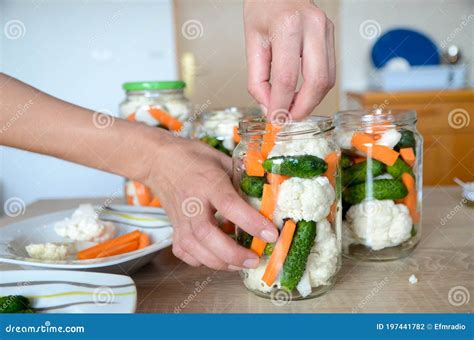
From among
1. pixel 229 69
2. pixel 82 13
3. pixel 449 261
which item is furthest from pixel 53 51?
pixel 449 261

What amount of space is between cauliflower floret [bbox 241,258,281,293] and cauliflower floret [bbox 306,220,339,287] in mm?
52

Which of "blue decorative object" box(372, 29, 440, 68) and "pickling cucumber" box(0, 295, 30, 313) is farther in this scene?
"blue decorative object" box(372, 29, 440, 68)

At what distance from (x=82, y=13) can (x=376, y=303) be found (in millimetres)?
2354

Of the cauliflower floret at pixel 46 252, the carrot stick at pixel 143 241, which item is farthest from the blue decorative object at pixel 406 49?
the cauliflower floret at pixel 46 252

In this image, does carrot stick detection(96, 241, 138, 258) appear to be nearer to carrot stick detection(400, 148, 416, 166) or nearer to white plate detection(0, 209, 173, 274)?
white plate detection(0, 209, 173, 274)

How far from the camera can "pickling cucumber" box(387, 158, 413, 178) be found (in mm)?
801

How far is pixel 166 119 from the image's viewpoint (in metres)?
1.15

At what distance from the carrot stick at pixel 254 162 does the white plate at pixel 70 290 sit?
216 millimetres

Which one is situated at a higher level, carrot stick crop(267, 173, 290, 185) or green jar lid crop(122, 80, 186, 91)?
green jar lid crop(122, 80, 186, 91)

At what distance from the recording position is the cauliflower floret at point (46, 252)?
801mm

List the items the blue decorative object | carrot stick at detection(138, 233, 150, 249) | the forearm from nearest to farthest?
1. the forearm
2. carrot stick at detection(138, 233, 150, 249)
3. the blue decorative object

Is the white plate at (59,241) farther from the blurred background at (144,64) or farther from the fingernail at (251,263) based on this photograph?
the blurred background at (144,64)

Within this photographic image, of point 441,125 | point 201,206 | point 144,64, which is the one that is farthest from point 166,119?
point 441,125

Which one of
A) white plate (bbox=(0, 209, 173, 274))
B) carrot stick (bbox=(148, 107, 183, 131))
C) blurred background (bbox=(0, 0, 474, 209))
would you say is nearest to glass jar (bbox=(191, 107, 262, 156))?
carrot stick (bbox=(148, 107, 183, 131))
